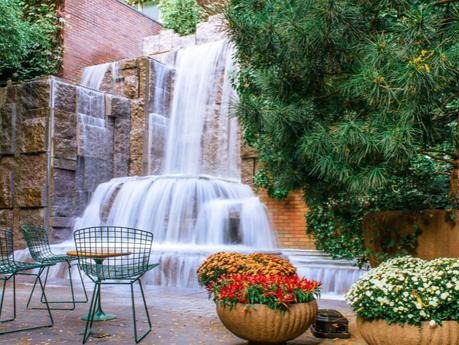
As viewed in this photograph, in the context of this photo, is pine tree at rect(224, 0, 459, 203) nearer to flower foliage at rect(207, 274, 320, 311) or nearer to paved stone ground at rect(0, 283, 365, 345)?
flower foliage at rect(207, 274, 320, 311)

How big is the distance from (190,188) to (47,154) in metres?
3.33

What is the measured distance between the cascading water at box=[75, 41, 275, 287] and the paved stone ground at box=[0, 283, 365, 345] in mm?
1728

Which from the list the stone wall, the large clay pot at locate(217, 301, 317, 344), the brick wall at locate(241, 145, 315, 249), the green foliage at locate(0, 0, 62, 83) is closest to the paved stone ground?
the large clay pot at locate(217, 301, 317, 344)

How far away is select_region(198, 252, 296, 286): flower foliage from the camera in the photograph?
16.3 feet

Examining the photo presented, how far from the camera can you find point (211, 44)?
13898 millimetres

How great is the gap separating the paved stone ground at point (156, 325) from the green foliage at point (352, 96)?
132 centimetres

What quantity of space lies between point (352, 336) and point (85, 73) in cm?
1136

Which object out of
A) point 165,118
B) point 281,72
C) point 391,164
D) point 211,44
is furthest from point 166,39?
point 391,164

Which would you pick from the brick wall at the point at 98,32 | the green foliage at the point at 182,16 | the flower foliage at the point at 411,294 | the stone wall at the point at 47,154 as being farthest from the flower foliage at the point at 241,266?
the green foliage at the point at 182,16

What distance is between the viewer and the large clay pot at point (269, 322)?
12.8 ft

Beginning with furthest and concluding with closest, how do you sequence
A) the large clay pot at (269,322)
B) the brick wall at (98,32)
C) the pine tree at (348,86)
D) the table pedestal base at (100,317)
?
the brick wall at (98,32)
the table pedestal base at (100,317)
the large clay pot at (269,322)
the pine tree at (348,86)

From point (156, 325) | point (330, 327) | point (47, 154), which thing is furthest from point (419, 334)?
point (47, 154)

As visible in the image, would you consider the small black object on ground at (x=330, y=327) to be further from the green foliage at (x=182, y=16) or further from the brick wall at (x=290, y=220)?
the green foliage at (x=182, y=16)

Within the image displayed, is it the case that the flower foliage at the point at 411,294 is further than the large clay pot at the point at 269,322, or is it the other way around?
the large clay pot at the point at 269,322
